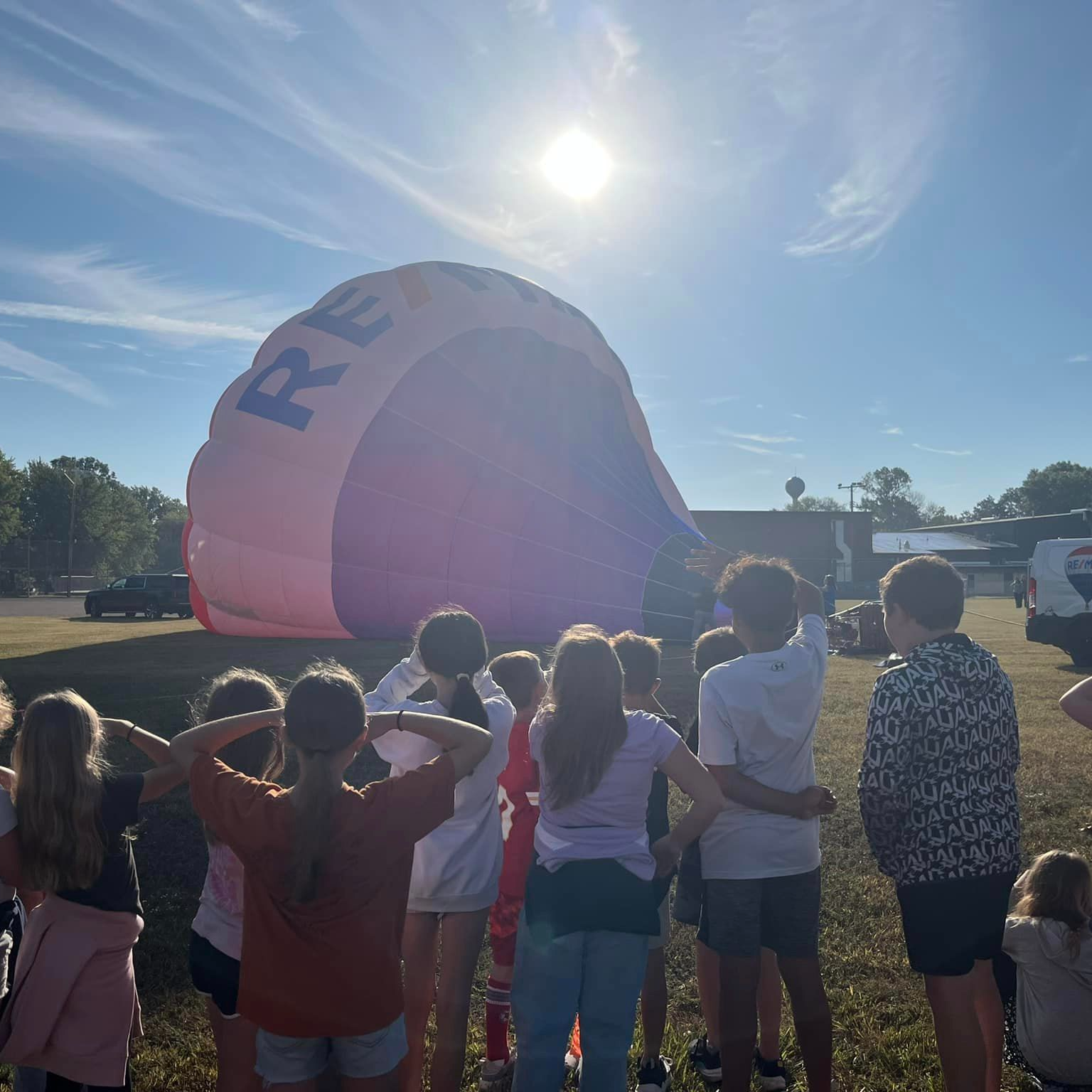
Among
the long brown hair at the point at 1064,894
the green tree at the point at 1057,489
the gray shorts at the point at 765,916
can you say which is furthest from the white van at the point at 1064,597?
the green tree at the point at 1057,489

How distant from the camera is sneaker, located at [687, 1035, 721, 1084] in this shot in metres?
3.10

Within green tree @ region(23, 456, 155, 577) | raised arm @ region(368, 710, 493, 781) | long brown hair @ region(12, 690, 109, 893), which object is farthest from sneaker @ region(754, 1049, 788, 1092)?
green tree @ region(23, 456, 155, 577)

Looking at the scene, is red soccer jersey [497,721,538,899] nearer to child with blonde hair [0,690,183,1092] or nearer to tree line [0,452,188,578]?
child with blonde hair [0,690,183,1092]

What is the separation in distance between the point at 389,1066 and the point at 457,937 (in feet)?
2.00

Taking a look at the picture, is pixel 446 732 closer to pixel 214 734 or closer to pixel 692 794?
pixel 214 734

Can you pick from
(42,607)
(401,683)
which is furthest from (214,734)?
(42,607)

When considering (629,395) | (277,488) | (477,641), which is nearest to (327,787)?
(477,641)

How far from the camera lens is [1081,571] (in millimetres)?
14664

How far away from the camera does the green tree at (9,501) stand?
6095 centimetres

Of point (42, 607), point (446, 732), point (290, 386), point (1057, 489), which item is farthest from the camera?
point (1057, 489)

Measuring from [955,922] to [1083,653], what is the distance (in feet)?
45.3

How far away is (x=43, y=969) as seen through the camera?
2.39m

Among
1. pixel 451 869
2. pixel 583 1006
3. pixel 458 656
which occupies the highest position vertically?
pixel 458 656

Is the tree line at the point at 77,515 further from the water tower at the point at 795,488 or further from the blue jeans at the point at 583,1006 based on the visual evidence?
the blue jeans at the point at 583,1006
